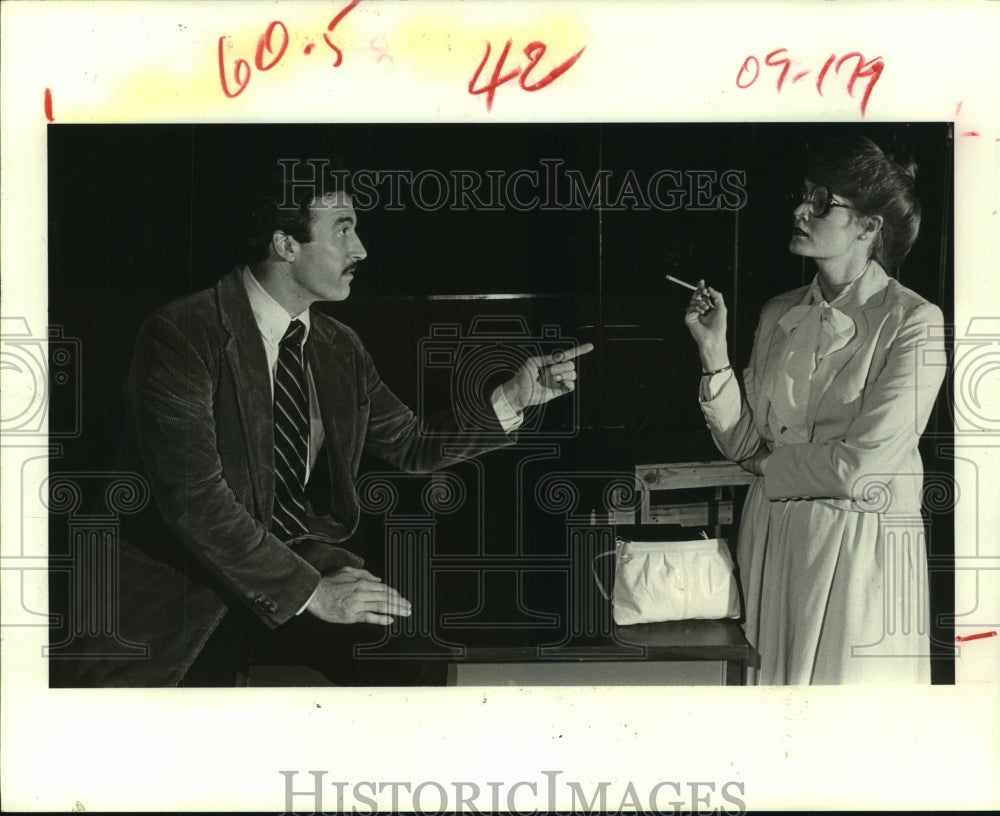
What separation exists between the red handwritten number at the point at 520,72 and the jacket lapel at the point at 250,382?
741 millimetres

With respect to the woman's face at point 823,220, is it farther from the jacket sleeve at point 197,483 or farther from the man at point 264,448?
the jacket sleeve at point 197,483

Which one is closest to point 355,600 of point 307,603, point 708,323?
point 307,603

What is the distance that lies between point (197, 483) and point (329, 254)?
639mm

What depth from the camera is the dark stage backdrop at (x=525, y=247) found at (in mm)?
3775

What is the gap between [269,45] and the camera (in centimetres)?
380

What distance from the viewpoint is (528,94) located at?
3.79 m

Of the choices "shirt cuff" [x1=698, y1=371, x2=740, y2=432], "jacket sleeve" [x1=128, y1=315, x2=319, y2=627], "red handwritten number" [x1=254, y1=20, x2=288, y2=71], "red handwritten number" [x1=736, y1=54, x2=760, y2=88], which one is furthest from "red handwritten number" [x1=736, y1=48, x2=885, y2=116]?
"jacket sleeve" [x1=128, y1=315, x2=319, y2=627]

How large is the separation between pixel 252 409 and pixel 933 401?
5.41 feet

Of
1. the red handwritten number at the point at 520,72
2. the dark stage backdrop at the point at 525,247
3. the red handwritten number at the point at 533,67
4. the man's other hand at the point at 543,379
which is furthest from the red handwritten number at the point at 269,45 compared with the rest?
the man's other hand at the point at 543,379

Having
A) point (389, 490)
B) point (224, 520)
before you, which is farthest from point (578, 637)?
point (224, 520)

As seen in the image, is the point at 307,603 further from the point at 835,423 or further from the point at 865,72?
the point at 865,72

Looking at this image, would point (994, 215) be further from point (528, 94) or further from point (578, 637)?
point (578, 637)

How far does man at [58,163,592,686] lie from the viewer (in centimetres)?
376

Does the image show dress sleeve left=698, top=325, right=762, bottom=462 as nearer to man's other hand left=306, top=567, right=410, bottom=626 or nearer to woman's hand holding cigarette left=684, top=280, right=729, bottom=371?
woman's hand holding cigarette left=684, top=280, right=729, bottom=371
